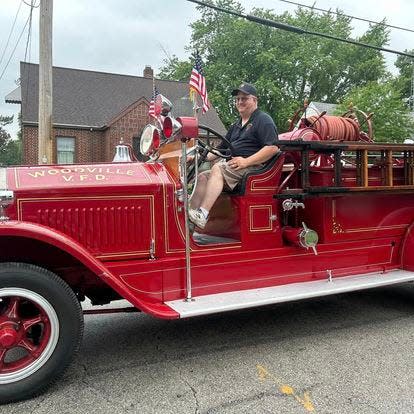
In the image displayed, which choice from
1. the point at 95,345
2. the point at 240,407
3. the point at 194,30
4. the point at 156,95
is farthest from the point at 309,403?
the point at 194,30

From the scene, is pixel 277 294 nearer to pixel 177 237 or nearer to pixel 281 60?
pixel 177 237

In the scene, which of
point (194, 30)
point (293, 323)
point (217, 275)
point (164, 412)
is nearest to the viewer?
point (164, 412)

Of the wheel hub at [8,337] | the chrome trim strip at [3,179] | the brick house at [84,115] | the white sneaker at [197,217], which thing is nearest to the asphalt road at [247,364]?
the wheel hub at [8,337]

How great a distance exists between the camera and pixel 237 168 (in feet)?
12.4

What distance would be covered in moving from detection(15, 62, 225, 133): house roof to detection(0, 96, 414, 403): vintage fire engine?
18.0 m

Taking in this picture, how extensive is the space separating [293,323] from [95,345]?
1737 millimetres

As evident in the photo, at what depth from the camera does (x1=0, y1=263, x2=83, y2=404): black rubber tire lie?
2.68 m

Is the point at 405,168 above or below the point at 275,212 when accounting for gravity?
above

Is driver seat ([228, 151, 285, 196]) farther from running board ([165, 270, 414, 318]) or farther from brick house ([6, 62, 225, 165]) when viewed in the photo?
brick house ([6, 62, 225, 165])

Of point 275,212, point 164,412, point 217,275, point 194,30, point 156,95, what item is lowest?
point 164,412

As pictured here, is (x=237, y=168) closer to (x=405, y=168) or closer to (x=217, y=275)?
(x=217, y=275)

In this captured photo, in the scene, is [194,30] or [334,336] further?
[194,30]

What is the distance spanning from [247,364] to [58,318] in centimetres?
136

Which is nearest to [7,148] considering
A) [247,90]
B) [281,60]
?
[281,60]
